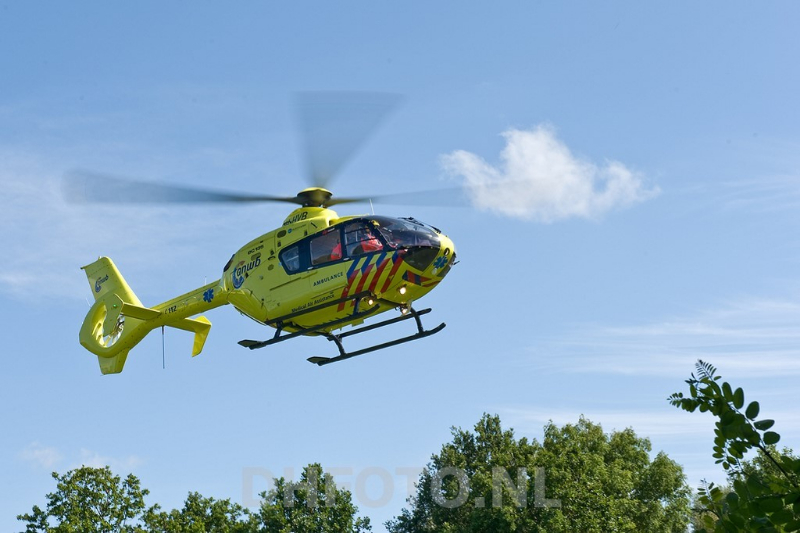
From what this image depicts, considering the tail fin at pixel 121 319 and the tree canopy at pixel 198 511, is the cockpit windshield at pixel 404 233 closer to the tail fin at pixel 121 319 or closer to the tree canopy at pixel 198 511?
the tail fin at pixel 121 319

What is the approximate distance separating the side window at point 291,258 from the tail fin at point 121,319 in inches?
141

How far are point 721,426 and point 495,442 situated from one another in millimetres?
63749

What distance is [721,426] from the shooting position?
534 centimetres

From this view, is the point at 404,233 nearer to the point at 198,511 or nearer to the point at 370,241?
the point at 370,241

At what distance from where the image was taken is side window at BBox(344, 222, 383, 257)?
24.2m

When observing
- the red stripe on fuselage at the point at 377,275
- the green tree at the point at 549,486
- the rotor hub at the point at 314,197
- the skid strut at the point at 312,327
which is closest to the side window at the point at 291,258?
the skid strut at the point at 312,327

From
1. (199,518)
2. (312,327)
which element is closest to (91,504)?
(199,518)

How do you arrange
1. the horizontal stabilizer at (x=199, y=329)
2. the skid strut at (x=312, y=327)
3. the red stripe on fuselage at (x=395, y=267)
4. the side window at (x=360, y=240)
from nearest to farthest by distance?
the red stripe on fuselage at (x=395, y=267) < the side window at (x=360, y=240) < the skid strut at (x=312, y=327) < the horizontal stabilizer at (x=199, y=329)

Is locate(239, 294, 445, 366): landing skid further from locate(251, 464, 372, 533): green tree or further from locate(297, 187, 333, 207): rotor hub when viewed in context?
locate(251, 464, 372, 533): green tree

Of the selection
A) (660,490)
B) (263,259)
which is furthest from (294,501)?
(263,259)

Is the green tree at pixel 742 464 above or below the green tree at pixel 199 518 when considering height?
below

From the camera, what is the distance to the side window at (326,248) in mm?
24859

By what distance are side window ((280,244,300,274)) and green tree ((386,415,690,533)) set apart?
34.8 meters

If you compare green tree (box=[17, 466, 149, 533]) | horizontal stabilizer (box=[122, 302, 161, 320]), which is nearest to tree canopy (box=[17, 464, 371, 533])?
green tree (box=[17, 466, 149, 533])
